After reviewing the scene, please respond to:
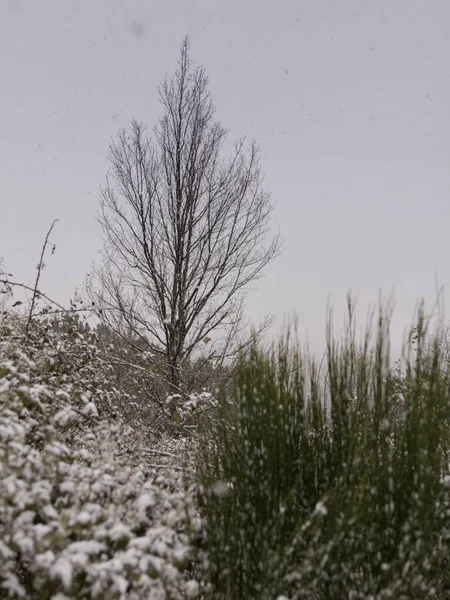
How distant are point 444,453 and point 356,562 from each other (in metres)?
1.08

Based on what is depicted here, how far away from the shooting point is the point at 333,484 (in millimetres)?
2893

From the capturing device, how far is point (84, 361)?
19.0 feet

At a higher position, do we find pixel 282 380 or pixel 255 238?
pixel 255 238

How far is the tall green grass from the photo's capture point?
2.45 m

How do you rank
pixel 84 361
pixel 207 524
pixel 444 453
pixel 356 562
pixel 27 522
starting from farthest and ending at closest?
1. pixel 84 361
2. pixel 444 453
3. pixel 207 524
4. pixel 356 562
5. pixel 27 522

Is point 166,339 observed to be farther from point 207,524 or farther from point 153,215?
point 207,524

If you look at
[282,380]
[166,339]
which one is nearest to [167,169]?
[166,339]

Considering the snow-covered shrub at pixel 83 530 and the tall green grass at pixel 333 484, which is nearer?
the snow-covered shrub at pixel 83 530

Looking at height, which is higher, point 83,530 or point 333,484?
point 333,484

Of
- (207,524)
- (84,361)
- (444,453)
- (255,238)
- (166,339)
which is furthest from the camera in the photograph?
(255,238)

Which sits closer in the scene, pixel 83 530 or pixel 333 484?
pixel 83 530

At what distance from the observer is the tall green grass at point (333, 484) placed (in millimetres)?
2445

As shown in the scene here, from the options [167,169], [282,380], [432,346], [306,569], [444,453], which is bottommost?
[306,569]

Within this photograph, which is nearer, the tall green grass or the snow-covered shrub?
the snow-covered shrub
